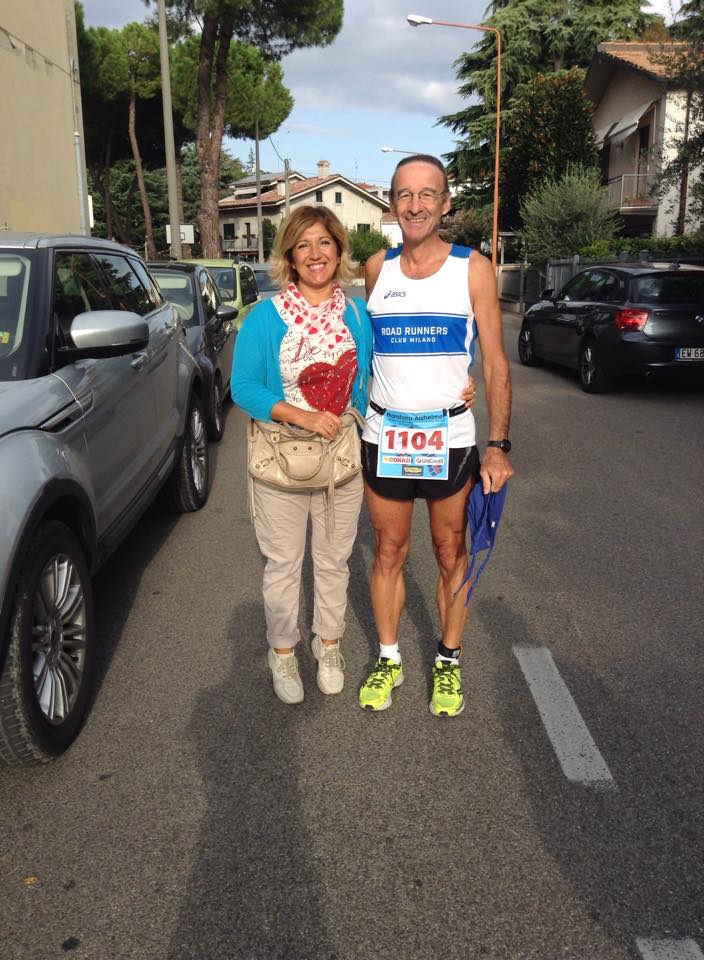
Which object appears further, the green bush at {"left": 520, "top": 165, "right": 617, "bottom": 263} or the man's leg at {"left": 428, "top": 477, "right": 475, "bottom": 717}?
the green bush at {"left": 520, "top": 165, "right": 617, "bottom": 263}

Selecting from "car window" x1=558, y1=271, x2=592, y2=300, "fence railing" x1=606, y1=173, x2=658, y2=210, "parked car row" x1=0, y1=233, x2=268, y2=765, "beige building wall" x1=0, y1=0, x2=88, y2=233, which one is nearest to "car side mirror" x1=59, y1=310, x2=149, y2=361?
"parked car row" x1=0, y1=233, x2=268, y2=765

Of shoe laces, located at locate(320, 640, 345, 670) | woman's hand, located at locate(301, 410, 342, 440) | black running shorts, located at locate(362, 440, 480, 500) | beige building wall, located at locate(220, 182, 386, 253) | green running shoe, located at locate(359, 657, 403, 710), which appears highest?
beige building wall, located at locate(220, 182, 386, 253)

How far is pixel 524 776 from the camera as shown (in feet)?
9.66

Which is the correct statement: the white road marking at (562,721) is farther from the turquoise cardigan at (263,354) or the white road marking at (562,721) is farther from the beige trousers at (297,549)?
the turquoise cardigan at (263,354)

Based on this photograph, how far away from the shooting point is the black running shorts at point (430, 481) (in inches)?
126

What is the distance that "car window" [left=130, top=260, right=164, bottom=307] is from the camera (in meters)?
5.69

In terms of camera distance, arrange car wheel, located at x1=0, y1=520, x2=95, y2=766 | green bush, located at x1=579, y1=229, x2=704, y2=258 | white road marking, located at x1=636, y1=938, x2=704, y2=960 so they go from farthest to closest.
Result: green bush, located at x1=579, y1=229, x2=704, y2=258 < car wheel, located at x1=0, y1=520, x2=95, y2=766 < white road marking, located at x1=636, y1=938, x2=704, y2=960

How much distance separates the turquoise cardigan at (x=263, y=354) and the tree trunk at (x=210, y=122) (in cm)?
2305

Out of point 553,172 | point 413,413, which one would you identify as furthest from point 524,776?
point 553,172

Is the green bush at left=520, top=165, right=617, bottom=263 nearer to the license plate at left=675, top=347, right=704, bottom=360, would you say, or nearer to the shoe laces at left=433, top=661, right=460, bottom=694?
the license plate at left=675, top=347, right=704, bottom=360

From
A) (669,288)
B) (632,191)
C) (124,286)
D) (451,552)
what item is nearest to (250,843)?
(451,552)

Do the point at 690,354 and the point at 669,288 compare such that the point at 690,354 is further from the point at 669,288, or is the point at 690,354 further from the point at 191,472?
the point at 191,472

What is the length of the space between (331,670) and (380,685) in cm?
22

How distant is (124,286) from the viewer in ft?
17.0
